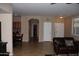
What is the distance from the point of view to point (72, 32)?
13.3m

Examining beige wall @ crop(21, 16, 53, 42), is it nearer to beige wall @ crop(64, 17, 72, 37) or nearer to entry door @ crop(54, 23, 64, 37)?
entry door @ crop(54, 23, 64, 37)

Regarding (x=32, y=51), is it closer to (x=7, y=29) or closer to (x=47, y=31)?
(x=7, y=29)

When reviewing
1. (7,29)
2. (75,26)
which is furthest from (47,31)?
(7,29)

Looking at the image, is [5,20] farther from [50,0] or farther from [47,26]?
[47,26]

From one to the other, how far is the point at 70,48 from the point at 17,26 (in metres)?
8.86

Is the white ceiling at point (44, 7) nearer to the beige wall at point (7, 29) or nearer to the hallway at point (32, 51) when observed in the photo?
the beige wall at point (7, 29)

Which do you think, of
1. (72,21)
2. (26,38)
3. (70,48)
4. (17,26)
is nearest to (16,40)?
(26,38)

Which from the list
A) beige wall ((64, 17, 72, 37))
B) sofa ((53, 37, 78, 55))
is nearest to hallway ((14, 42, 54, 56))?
sofa ((53, 37, 78, 55))

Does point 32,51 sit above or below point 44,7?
below

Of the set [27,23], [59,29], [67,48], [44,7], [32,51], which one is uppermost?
[44,7]

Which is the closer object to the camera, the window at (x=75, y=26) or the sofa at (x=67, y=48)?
the sofa at (x=67, y=48)

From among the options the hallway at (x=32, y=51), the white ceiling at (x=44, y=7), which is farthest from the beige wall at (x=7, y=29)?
the hallway at (x=32, y=51)

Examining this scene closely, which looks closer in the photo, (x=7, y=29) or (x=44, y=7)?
(x=7, y=29)

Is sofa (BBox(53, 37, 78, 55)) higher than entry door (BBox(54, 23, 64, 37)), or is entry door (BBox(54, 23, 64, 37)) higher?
entry door (BBox(54, 23, 64, 37))
